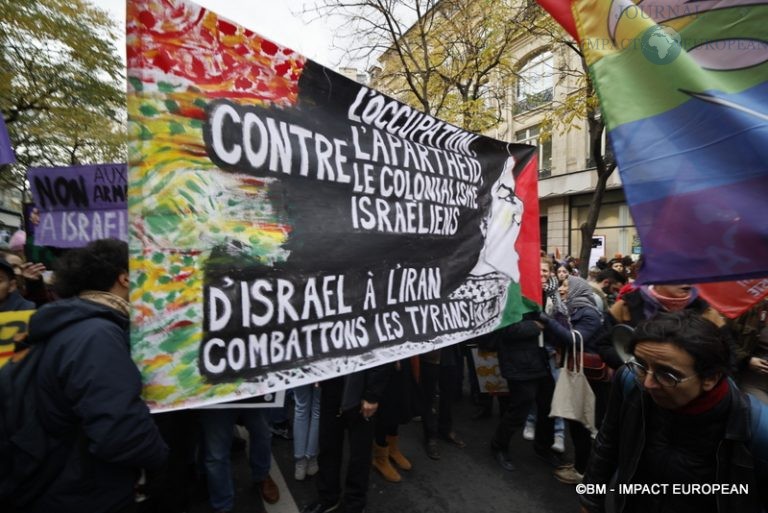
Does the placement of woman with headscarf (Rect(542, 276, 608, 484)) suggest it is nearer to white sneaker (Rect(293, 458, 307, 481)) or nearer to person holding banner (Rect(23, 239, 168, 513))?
white sneaker (Rect(293, 458, 307, 481))

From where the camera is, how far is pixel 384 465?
11.0ft

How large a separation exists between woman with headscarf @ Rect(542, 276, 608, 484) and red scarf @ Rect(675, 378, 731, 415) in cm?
174

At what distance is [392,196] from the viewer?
226cm

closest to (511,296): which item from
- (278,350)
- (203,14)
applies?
(278,350)

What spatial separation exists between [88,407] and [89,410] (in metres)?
0.01

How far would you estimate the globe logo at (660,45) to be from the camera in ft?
5.03

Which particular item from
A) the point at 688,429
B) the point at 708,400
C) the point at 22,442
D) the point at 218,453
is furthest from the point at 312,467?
the point at 708,400

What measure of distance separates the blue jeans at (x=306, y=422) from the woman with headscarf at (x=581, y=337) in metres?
2.02

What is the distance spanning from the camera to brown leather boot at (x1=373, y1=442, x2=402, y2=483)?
3.29 meters

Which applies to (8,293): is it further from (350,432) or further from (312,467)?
(312,467)

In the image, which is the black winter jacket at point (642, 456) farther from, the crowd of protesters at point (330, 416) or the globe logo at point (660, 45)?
the globe logo at point (660, 45)

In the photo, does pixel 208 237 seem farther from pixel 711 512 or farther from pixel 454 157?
pixel 711 512

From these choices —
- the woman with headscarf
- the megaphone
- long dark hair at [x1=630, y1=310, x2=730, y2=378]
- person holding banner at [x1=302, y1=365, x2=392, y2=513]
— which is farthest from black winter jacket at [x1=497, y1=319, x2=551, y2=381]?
long dark hair at [x1=630, y1=310, x2=730, y2=378]

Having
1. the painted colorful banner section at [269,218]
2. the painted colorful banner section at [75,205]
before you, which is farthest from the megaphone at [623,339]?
the painted colorful banner section at [75,205]
